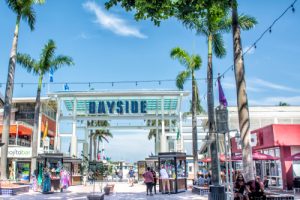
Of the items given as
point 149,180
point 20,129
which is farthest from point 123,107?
point 149,180

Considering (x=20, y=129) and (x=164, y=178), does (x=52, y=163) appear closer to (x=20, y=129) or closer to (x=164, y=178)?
(x=164, y=178)

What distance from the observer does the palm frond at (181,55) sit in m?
25.8

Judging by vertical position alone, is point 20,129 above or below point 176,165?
above

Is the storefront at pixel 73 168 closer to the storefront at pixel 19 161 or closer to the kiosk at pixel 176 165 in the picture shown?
the storefront at pixel 19 161

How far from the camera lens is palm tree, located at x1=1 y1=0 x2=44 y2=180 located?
1919 centimetres

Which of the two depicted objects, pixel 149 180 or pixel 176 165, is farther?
pixel 176 165

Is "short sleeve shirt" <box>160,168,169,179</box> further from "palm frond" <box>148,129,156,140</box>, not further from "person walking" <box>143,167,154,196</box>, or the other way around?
A: "palm frond" <box>148,129,156,140</box>

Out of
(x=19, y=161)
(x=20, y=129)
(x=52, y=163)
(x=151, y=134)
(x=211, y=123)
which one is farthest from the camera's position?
(x=151, y=134)

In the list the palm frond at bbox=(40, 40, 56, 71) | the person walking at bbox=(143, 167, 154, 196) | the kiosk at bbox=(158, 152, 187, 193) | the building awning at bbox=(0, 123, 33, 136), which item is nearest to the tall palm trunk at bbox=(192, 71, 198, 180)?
the kiosk at bbox=(158, 152, 187, 193)

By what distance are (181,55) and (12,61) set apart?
39.2 ft

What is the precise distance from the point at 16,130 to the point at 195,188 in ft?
83.5

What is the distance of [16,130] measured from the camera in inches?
1489

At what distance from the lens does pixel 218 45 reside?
67.5 ft

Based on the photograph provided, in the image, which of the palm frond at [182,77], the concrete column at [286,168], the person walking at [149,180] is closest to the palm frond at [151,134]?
the palm frond at [182,77]
